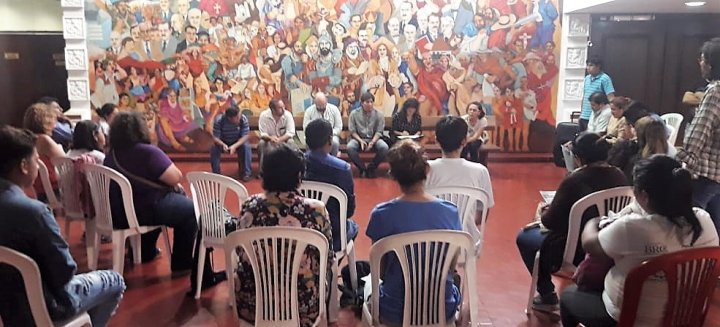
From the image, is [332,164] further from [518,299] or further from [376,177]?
[376,177]

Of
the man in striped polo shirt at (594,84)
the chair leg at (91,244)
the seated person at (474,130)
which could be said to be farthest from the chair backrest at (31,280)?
the man in striped polo shirt at (594,84)

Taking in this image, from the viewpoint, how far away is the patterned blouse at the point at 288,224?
2.37 m

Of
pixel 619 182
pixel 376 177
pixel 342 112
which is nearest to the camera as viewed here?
pixel 619 182

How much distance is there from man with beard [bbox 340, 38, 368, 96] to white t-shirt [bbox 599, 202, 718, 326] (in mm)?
6240

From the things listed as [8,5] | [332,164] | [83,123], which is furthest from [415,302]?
[8,5]

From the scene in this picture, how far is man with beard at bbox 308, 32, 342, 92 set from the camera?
810 centimetres

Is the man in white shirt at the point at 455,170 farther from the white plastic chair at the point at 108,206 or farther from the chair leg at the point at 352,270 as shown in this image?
the white plastic chair at the point at 108,206

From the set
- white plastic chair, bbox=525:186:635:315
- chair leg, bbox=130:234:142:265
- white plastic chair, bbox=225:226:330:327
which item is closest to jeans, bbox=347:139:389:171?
chair leg, bbox=130:234:142:265

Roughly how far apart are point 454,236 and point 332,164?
4.09 feet

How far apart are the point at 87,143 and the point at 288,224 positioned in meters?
2.25

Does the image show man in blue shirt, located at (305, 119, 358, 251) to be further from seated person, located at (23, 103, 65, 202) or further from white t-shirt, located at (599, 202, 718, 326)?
seated person, located at (23, 103, 65, 202)

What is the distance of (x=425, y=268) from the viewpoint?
2.28 metres

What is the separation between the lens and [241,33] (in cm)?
805

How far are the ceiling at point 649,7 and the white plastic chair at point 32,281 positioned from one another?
6.13m
